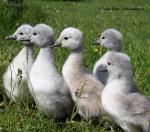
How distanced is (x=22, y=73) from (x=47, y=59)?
1.09 feet

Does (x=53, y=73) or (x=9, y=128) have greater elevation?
(x=53, y=73)

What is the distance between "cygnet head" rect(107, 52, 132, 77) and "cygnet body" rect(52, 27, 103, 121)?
0.97 feet

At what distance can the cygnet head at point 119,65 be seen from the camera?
14.8 feet

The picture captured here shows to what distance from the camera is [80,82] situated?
4855 millimetres

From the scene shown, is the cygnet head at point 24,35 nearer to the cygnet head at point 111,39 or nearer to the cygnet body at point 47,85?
the cygnet body at point 47,85

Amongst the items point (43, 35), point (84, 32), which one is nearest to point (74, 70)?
point (43, 35)

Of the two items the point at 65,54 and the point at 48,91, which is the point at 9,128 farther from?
the point at 65,54

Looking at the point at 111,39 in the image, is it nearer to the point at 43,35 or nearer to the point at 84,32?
the point at 43,35

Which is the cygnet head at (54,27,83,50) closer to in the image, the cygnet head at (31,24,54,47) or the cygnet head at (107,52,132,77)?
the cygnet head at (31,24,54,47)

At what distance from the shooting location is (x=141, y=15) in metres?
18.3

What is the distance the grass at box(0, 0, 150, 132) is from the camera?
4680 millimetres

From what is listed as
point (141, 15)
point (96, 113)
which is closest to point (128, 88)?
point (96, 113)

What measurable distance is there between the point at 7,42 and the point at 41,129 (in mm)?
4563

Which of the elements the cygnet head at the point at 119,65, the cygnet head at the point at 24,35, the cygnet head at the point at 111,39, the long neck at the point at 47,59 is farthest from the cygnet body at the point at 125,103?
the cygnet head at the point at 24,35
